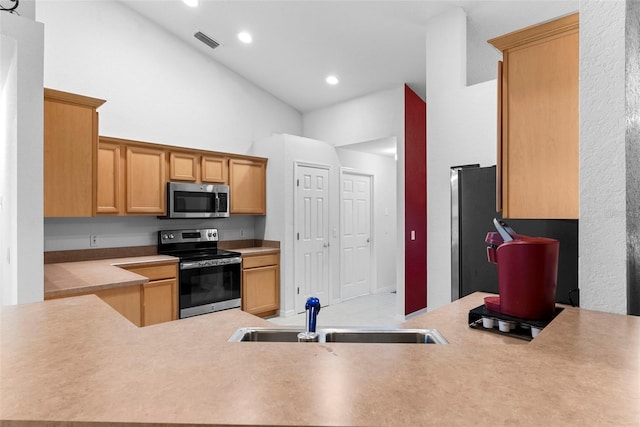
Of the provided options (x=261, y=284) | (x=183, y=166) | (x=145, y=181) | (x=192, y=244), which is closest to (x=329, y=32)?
(x=183, y=166)

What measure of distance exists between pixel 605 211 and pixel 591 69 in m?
0.44

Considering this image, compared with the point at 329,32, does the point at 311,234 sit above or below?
below

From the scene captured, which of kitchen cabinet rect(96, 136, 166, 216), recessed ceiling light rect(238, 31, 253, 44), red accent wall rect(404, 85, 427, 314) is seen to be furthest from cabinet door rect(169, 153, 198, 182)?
red accent wall rect(404, 85, 427, 314)

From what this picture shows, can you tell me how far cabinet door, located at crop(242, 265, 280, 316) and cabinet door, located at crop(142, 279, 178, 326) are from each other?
863 mm

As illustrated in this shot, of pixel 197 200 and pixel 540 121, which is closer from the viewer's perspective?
pixel 540 121

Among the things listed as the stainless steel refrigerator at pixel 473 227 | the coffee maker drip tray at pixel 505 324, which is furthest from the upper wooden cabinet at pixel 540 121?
the coffee maker drip tray at pixel 505 324

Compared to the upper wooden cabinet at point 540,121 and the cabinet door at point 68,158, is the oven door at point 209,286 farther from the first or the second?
the upper wooden cabinet at point 540,121

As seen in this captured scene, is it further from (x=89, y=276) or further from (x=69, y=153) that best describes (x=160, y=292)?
(x=69, y=153)

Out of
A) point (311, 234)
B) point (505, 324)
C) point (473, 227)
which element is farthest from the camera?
point (311, 234)

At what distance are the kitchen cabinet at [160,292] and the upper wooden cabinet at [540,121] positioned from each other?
10.5 feet

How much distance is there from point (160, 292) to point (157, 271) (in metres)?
0.21

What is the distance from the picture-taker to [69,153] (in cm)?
272

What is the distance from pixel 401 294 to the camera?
441 centimetres

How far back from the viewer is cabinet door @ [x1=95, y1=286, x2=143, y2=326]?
101 inches
